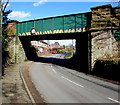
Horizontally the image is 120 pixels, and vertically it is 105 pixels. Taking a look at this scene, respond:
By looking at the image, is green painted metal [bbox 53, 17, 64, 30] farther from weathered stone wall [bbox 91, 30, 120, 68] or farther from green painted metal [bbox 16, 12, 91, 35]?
weathered stone wall [bbox 91, 30, 120, 68]

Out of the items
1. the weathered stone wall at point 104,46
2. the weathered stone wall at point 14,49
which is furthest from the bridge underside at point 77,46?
the weathered stone wall at point 104,46

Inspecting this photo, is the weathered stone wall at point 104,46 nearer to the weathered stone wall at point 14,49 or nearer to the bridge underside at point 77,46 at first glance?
the bridge underside at point 77,46

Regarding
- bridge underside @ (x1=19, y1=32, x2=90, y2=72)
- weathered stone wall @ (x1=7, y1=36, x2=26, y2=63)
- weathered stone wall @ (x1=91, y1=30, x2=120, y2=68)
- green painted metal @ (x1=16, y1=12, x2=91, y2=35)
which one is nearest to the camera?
weathered stone wall @ (x1=91, y1=30, x2=120, y2=68)

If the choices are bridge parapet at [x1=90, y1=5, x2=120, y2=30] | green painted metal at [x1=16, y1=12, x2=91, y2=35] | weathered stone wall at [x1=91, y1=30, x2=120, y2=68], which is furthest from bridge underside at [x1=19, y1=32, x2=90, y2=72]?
weathered stone wall at [x1=91, y1=30, x2=120, y2=68]

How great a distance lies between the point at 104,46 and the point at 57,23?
928 centimetres

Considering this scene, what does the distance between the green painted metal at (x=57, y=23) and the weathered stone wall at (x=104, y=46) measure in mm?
2949

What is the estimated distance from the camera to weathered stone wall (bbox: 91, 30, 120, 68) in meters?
16.8

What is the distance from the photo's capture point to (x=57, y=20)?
883 inches

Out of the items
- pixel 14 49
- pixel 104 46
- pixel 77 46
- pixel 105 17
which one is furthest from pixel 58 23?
pixel 14 49

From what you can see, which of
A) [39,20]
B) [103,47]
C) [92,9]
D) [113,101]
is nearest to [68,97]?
[113,101]

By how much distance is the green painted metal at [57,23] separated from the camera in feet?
65.0

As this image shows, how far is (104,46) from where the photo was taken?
56.1 ft

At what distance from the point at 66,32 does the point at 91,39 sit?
4976 mm

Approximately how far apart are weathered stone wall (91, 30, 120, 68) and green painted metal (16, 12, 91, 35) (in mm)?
2949
